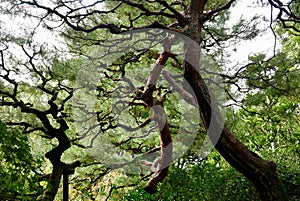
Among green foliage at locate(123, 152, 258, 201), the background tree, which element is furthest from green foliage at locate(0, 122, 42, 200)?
green foliage at locate(123, 152, 258, 201)

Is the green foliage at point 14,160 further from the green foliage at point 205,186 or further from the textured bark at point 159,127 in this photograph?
the textured bark at point 159,127

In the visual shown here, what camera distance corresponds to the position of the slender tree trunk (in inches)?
106

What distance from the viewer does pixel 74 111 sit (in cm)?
407

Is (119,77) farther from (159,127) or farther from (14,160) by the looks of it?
(14,160)

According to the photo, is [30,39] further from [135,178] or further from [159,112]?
[135,178]

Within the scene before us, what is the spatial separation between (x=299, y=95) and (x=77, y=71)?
7.38 ft

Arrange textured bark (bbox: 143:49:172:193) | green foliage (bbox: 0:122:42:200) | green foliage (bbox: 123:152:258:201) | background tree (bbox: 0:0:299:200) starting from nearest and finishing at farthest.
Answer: green foliage (bbox: 0:122:42:200) → background tree (bbox: 0:0:299:200) → green foliage (bbox: 123:152:258:201) → textured bark (bbox: 143:49:172:193)

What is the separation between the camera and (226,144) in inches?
108

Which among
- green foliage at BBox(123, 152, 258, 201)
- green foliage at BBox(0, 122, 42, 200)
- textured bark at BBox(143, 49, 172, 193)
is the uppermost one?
textured bark at BBox(143, 49, 172, 193)

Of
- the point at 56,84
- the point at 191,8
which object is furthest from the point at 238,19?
the point at 56,84

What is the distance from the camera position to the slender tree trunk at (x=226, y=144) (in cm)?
268

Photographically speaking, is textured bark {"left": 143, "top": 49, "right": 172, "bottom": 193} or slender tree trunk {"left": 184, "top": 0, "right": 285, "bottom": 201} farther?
textured bark {"left": 143, "top": 49, "right": 172, "bottom": 193}

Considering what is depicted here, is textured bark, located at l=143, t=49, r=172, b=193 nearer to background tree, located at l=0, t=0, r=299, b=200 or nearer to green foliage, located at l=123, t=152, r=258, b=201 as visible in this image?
background tree, located at l=0, t=0, r=299, b=200

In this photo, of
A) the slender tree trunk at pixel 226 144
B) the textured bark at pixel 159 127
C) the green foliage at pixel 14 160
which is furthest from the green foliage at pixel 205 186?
the green foliage at pixel 14 160
